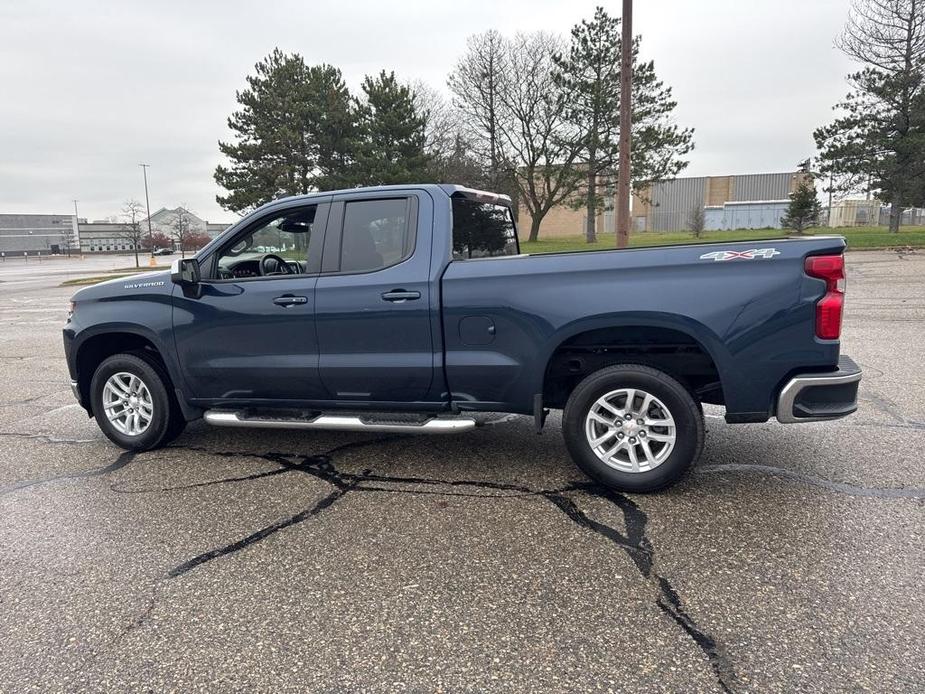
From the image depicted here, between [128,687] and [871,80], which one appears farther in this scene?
[871,80]

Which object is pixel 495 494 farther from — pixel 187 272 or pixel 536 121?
pixel 536 121

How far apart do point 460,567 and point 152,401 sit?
121 inches

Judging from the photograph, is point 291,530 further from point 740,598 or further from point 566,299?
point 740,598

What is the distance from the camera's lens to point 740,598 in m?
2.75

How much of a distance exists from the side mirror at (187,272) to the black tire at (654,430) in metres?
2.82

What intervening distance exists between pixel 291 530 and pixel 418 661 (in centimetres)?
137

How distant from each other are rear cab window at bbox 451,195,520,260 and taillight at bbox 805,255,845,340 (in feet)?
7.08

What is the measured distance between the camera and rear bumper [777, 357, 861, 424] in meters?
3.50

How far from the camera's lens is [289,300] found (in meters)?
4.38

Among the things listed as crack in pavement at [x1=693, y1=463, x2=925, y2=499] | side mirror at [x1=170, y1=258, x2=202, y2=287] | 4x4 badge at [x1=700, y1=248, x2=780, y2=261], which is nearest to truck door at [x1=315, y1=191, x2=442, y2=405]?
side mirror at [x1=170, y1=258, x2=202, y2=287]

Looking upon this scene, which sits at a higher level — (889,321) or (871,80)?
(871,80)

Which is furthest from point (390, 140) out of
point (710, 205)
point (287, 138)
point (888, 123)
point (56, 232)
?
point (56, 232)

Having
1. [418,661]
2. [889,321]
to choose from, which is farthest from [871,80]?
[418,661]

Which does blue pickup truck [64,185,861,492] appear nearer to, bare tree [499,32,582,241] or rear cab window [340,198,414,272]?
rear cab window [340,198,414,272]
